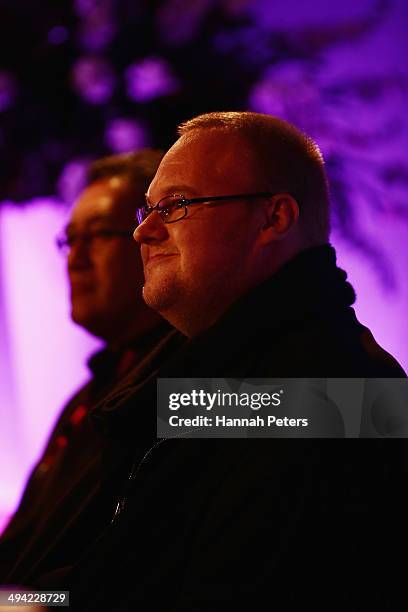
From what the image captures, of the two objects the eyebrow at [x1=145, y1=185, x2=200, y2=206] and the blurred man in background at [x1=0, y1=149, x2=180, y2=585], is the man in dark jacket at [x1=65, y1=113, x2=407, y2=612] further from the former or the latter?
the blurred man in background at [x1=0, y1=149, x2=180, y2=585]

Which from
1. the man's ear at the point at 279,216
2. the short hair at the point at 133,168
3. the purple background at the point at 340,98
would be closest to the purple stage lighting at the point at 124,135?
the purple background at the point at 340,98

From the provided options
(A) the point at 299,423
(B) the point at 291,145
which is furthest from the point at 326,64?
(A) the point at 299,423

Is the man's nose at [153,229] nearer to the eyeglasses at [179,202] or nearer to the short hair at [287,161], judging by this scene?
the eyeglasses at [179,202]

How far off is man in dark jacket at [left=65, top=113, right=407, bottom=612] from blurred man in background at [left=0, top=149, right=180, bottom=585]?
0.50 meters

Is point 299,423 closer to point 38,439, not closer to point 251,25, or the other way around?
point 251,25

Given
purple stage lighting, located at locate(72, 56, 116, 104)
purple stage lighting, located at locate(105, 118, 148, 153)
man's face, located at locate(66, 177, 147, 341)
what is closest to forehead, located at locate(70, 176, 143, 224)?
man's face, located at locate(66, 177, 147, 341)

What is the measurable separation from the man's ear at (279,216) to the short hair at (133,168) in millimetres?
741

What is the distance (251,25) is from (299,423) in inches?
66.6

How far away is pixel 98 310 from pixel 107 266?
126 millimetres

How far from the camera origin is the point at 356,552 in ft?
2.83

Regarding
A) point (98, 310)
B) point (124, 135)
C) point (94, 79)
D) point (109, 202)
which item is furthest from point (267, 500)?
point (94, 79)

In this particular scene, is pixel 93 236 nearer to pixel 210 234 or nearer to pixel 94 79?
pixel 210 234

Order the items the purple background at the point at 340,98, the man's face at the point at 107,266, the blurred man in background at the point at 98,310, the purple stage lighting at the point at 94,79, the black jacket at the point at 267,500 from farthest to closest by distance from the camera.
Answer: the purple stage lighting at the point at 94,79
the purple background at the point at 340,98
the man's face at the point at 107,266
the blurred man in background at the point at 98,310
the black jacket at the point at 267,500

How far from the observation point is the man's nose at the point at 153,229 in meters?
1.17
